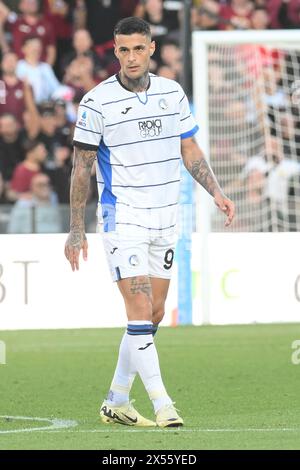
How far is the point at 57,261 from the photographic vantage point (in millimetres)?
16062

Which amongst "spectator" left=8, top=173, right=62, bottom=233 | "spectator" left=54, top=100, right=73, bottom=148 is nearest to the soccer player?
"spectator" left=8, top=173, right=62, bottom=233

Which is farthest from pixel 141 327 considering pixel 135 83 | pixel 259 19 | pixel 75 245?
pixel 259 19

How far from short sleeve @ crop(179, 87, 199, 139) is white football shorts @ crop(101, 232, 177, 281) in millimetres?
Result: 630

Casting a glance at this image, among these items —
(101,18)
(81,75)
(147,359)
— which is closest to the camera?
(147,359)

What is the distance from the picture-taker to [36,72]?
18859 millimetres

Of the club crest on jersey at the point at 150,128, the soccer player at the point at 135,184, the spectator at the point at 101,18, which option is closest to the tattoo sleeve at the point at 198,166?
the soccer player at the point at 135,184

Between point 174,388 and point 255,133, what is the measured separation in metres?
8.38

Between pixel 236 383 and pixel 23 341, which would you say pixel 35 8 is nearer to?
pixel 23 341

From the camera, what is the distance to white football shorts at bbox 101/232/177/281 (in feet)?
25.3

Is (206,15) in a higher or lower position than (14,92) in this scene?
higher

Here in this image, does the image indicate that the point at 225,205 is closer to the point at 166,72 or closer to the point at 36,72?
the point at 166,72

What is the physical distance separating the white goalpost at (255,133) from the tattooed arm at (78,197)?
9.29 m

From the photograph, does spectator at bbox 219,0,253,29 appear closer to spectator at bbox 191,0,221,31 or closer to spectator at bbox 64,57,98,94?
spectator at bbox 191,0,221,31

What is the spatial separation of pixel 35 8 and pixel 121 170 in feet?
39.3
